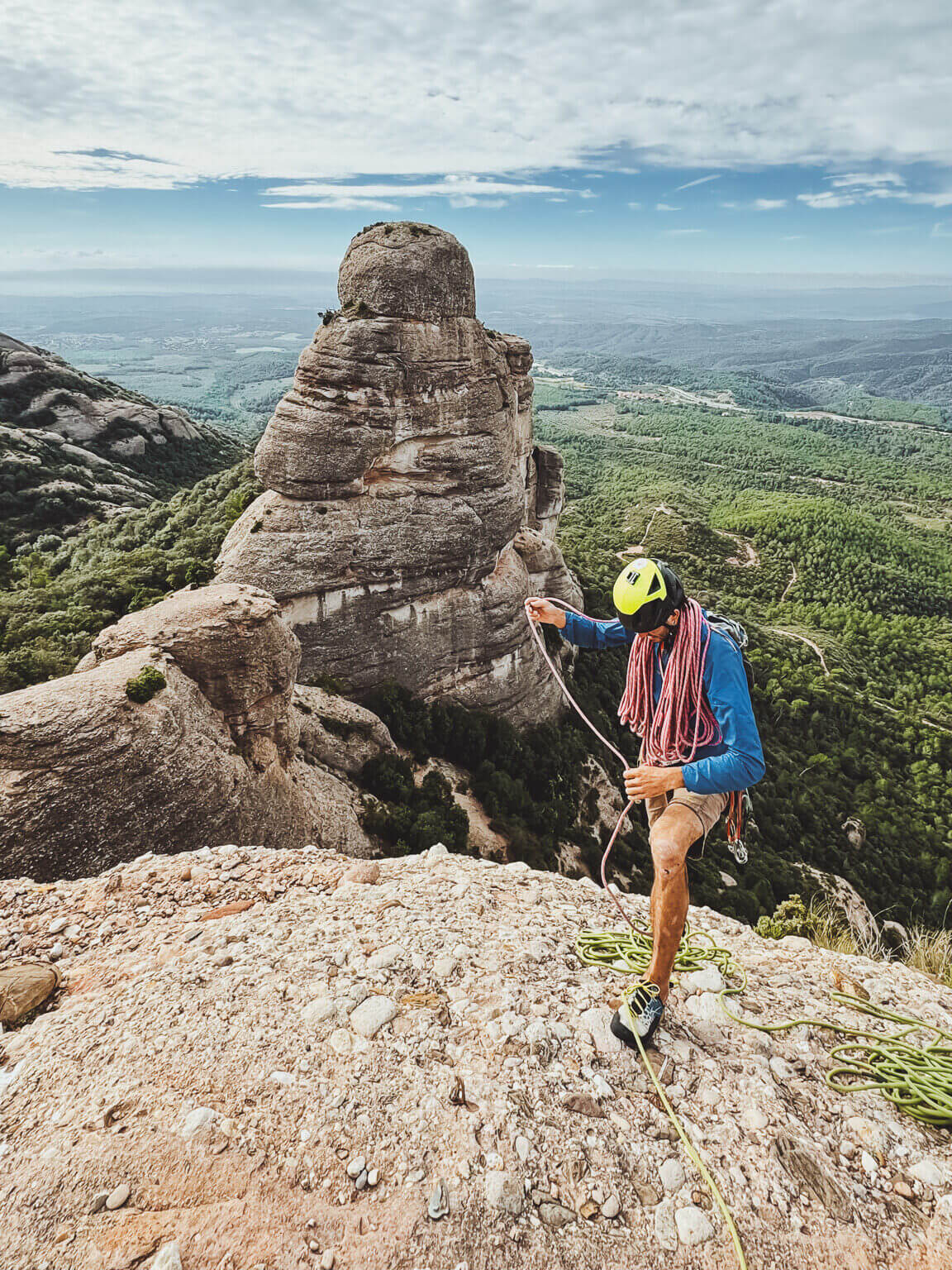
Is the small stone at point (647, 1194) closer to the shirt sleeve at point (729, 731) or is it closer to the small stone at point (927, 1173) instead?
the small stone at point (927, 1173)

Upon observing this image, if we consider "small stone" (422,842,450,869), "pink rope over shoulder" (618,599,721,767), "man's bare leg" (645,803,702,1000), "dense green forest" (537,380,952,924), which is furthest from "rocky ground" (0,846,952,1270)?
"dense green forest" (537,380,952,924)

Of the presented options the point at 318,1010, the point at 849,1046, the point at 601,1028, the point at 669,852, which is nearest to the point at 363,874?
the point at 318,1010

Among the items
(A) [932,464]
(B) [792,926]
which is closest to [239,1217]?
(B) [792,926]

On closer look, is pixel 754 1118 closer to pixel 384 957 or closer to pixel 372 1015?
pixel 372 1015

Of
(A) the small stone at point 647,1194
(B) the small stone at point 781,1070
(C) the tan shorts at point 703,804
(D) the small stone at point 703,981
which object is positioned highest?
(C) the tan shorts at point 703,804

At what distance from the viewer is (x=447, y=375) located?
2436cm

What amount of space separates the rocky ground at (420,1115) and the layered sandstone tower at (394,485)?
57.1 ft

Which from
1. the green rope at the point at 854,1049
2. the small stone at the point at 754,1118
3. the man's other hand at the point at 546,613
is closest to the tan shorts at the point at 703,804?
the green rope at the point at 854,1049

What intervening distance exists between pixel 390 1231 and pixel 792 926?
24.2ft

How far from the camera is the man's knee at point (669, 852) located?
558 cm

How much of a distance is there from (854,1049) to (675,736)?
10.2 ft

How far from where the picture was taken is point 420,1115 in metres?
4.61

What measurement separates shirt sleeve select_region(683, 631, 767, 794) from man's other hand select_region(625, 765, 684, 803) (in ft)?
0.25

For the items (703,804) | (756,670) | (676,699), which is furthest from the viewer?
(756,670)
